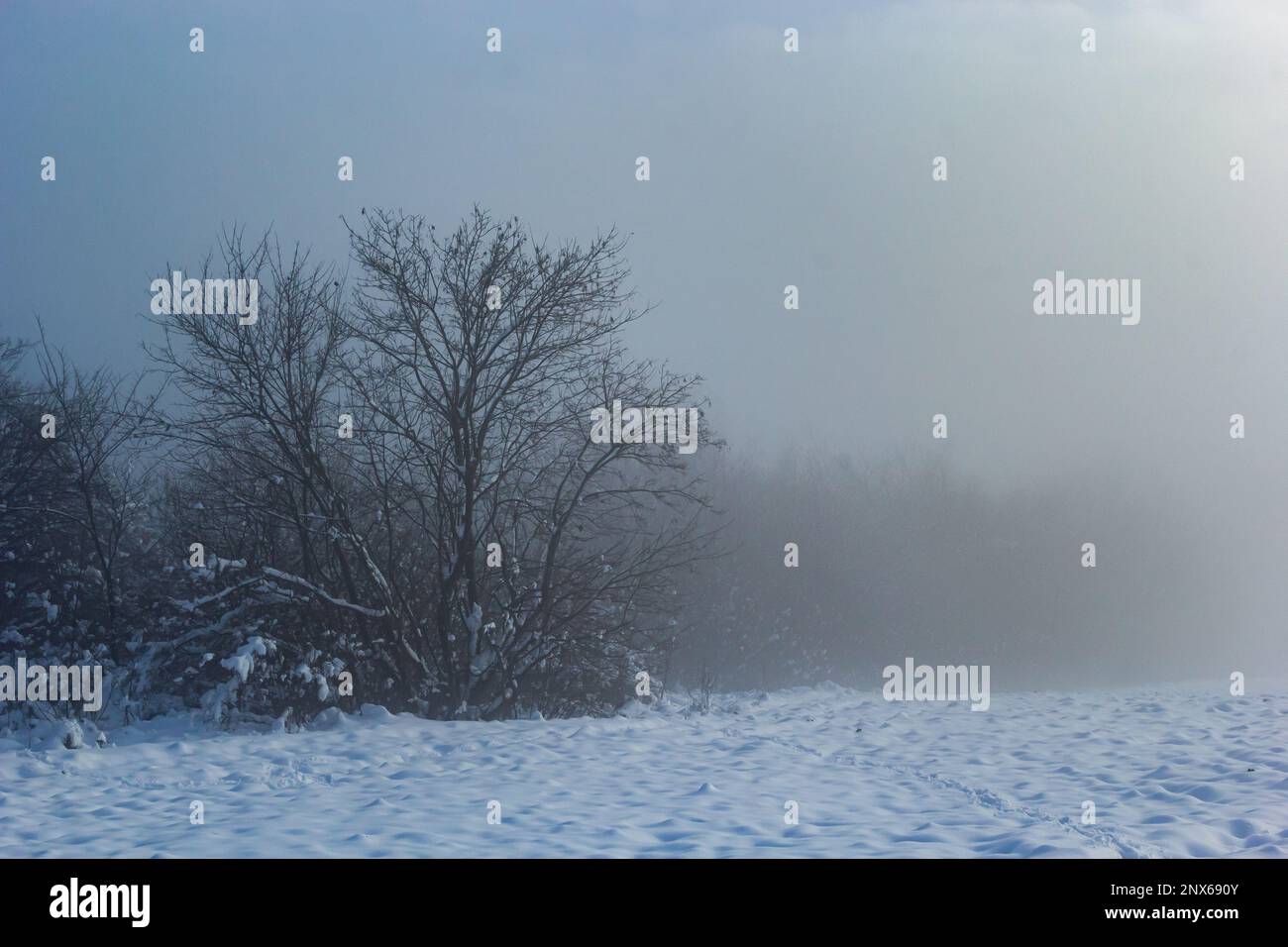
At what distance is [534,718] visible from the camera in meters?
13.7

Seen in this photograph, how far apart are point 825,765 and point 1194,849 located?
4.47 m

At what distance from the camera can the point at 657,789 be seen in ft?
29.4

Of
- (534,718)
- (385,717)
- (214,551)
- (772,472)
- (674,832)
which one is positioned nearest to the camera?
(674,832)

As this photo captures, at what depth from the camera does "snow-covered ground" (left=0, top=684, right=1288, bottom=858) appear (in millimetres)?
6785

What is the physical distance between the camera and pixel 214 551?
14.7 metres

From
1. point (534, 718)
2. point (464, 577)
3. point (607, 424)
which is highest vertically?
point (607, 424)

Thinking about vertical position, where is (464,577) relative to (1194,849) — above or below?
above

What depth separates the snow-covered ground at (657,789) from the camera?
679 centimetres
